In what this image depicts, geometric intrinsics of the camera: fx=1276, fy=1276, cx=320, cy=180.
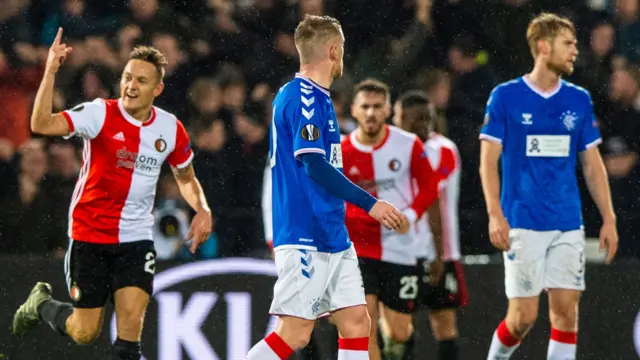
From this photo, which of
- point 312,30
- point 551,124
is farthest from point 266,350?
point 551,124

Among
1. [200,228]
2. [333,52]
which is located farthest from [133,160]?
[333,52]

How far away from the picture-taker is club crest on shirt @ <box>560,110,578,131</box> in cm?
688

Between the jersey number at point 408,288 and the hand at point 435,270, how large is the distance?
360 mm

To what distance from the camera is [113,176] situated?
6.79 m

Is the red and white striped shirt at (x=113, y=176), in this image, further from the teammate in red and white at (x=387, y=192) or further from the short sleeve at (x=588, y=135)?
the short sleeve at (x=588, y=135)

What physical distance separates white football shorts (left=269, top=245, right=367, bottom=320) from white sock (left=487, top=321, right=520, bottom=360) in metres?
1.63

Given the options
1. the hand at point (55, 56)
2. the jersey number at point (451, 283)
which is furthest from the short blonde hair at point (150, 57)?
the jersey number at point (451, 283)

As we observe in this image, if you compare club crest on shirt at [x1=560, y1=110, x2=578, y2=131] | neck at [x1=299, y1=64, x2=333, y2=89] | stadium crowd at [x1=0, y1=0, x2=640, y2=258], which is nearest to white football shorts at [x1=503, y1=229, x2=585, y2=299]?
club crest on shirt at [x1=560, y1=110, x2=578, y2=131]

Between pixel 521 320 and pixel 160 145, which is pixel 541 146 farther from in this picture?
pixel 160 145

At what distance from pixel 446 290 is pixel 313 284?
255 cm

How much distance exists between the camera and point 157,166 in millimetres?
6930

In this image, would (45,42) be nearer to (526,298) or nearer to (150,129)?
(150,129)

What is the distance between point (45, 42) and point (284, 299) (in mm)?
5348

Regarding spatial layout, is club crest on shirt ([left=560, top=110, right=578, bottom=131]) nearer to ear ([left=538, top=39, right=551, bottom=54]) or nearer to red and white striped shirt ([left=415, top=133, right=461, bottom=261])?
ear ([left=538, top=39, right=551, bottom=54])
